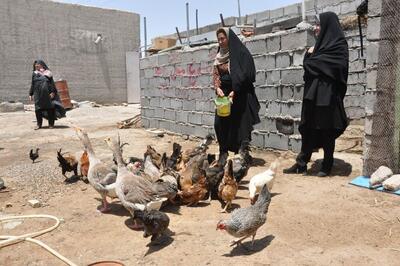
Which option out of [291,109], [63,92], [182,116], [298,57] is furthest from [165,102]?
[63,92]

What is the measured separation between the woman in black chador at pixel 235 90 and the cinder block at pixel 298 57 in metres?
0.94

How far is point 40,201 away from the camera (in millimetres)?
5555

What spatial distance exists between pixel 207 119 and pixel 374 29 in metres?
4.77

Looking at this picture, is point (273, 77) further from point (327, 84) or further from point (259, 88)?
point (327, 84)

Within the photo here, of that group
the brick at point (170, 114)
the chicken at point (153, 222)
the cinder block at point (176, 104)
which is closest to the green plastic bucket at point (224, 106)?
the chicken at point (153, 222)

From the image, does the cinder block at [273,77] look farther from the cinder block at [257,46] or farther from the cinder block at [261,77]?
the cinder block at [257,46]

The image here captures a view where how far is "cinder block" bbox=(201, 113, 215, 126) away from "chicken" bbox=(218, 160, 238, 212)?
4.48 meters

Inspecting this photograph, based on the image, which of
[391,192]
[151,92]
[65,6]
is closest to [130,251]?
[391,192]

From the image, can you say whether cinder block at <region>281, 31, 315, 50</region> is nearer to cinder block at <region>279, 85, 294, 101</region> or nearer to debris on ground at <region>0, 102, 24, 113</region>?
cinder block at <region>279, 85, 294, 101</region>

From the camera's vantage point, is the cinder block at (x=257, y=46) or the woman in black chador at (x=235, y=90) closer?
the woman in black chador at (x=235, y=90)

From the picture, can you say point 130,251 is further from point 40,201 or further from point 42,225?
point 40,201

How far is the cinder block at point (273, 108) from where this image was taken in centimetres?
752

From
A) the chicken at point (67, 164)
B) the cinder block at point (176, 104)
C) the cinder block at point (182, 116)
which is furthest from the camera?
the cinder block at point (176, 104)

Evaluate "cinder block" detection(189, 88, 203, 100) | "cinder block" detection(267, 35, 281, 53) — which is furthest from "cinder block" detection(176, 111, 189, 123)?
"cinder block" detection(267, 35, 281, 53)
